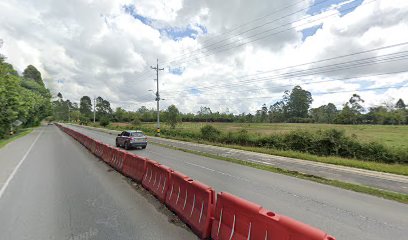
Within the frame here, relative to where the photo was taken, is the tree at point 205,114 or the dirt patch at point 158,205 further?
Answer: the tree at point 205,114

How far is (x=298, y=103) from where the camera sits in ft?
423

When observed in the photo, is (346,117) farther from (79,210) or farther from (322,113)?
(79,210)

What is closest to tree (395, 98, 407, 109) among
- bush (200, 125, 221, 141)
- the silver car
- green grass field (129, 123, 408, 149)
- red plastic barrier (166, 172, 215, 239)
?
green grass field (129, 123, 408, 149)

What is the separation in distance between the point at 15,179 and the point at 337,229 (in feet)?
37.1

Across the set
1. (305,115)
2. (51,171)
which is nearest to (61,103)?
(305,115)

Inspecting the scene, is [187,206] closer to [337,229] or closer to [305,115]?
[337,229]

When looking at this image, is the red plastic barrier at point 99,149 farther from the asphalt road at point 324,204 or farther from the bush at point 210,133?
the bush at point 210,133

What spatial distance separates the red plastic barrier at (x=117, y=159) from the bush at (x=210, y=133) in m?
19.3

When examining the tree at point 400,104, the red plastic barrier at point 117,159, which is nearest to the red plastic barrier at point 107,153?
the red plastic barrier at point 117,159

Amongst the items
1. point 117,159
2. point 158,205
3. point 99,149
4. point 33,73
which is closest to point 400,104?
point 99,149

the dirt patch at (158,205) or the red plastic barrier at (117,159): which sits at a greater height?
the red plastic barrier at (117,159)

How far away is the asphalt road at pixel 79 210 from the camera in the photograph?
203 inches

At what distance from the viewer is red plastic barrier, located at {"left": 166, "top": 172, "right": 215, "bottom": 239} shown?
16.9 feet

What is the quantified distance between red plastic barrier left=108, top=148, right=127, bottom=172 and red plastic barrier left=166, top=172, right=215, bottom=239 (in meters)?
5.55
